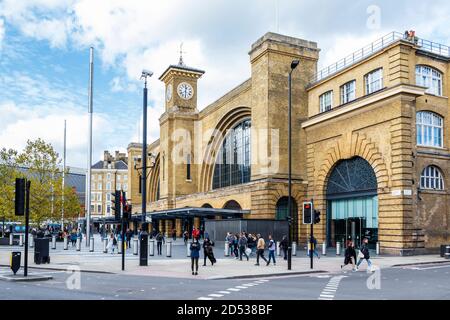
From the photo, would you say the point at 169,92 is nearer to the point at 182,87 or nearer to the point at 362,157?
the point at 182,87

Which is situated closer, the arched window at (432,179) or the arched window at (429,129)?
the arched window at (432,179)

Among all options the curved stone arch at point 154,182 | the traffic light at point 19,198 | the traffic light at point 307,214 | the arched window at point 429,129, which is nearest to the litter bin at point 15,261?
the traffic light at point 19,198

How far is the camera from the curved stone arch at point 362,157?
34.4 metres

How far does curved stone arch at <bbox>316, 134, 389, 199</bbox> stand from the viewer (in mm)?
34375

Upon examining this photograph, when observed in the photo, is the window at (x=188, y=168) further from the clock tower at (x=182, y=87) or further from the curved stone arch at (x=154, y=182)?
the curved stone arch at (x=154, y=182)

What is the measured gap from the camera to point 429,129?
35156mm

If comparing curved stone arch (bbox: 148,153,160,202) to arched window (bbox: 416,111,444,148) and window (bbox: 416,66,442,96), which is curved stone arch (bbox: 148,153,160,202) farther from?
arched window (bbox: 416,111,444,148)

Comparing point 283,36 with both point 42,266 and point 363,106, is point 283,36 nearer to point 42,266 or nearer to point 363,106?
point 363,106

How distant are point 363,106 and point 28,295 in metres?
28.2

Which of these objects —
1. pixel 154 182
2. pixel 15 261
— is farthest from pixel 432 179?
pixel 154 182

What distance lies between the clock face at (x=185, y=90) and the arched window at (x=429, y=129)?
40.3 m

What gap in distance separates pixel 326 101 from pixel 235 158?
1578cm

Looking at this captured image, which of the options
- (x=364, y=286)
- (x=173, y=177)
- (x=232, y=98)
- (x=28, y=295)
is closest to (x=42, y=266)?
(x=28, y=295)

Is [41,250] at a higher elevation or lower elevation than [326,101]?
lower
